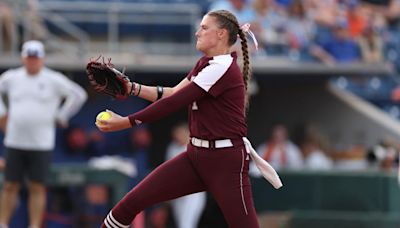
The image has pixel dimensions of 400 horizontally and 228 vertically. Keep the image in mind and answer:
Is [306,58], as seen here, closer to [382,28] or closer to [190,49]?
[190,49]

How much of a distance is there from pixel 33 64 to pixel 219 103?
4.27 metres

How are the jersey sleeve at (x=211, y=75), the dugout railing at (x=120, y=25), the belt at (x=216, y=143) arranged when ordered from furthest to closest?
the dugout railing at (x=120, y=25)
the belt at (x=216, y=143)
the jersey sleeve at (x=211, y=75)

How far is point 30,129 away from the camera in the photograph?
10.8 meters

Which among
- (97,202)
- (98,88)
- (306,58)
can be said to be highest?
(98,88)

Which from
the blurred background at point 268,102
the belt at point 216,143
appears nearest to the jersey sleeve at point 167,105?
the belt at point 216,143

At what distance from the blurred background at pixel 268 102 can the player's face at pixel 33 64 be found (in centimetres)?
171

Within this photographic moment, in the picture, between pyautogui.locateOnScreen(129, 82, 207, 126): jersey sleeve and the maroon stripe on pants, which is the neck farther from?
the maroon stripe on pants

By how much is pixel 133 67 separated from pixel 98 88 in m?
7.21

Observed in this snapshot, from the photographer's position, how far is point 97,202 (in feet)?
44.9

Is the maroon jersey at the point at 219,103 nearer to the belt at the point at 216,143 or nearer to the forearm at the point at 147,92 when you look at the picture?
the belt at the point at 216,143

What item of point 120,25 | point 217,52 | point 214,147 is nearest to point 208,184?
point 214,147

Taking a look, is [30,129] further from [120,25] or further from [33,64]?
[120,25]

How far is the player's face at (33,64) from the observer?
10.8 meters

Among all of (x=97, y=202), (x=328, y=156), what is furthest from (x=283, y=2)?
(x=97, y=202)
